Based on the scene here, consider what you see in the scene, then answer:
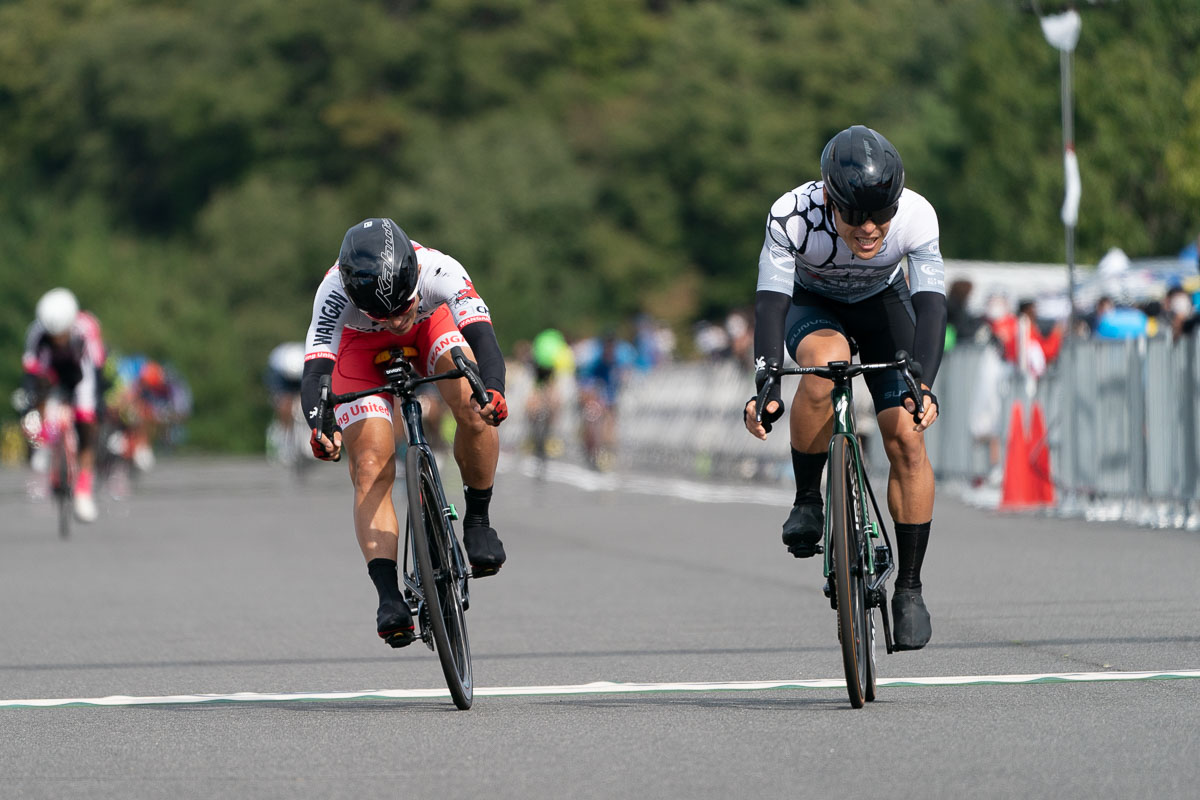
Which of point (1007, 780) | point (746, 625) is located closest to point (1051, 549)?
point (746, 625)

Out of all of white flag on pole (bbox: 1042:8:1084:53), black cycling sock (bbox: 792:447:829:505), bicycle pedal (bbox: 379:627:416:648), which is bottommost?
bicycle pedal (bbox: 379:627:416:648)

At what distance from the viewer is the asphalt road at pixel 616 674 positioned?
6.72m

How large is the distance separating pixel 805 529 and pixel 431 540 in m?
1.39

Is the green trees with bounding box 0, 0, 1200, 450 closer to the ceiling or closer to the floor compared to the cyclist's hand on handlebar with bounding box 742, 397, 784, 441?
closer to the ceiling

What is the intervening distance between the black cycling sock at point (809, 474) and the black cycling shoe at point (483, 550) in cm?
121

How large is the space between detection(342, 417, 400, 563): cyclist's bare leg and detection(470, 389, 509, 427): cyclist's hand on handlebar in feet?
1.38

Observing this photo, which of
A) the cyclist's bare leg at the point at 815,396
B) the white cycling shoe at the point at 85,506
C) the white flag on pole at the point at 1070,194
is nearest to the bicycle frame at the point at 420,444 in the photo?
the cyclist's bare leg at the point at 815,396

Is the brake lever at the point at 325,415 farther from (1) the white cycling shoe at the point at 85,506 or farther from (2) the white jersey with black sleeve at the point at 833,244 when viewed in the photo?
(1) the white cycling shoe at the point at 85,506

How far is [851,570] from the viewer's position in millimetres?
7844

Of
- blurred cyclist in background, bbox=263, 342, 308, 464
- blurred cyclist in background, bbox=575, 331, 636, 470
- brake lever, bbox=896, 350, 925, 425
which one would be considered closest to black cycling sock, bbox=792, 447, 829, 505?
brake lever, bbox=896, 350, 925, 425

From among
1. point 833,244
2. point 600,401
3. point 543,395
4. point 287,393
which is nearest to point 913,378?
point 833,244

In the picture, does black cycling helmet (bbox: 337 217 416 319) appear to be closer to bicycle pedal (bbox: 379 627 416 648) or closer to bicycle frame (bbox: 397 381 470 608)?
bicycle frame (bbox: 397 381 470 608)

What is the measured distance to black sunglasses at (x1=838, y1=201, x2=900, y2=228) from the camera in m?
7.99

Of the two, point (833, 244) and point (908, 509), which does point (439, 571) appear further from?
point (833, 244)
